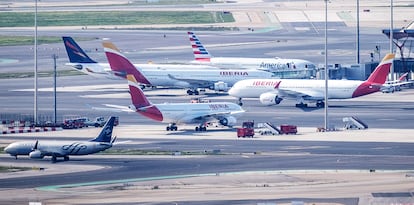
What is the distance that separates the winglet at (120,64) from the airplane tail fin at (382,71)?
26.7m

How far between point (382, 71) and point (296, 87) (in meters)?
→ 8.82

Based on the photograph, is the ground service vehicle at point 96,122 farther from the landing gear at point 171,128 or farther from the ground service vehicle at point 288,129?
the ground service vehicle at point 288,129

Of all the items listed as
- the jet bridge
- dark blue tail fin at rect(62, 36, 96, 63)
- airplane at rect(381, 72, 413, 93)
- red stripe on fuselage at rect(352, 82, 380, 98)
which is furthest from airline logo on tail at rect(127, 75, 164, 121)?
dark blue tail fin at rect(62, 36, 96, 63)

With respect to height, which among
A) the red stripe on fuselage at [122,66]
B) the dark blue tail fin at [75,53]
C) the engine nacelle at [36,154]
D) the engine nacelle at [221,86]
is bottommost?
the engine nacelle at [36,154]

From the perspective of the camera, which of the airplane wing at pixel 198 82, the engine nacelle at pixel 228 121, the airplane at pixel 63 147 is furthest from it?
the airplane wing at pixel 198 82

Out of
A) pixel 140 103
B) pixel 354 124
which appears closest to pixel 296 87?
pixel 354 124

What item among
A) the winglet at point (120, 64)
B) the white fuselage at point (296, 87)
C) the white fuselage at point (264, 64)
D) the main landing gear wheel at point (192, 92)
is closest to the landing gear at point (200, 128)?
the white fuselage at point (296, 87)

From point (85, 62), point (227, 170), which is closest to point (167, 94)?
point (85, 62)

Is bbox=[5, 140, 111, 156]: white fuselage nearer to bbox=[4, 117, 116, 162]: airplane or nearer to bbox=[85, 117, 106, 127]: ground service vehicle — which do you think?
bbox=[4, 117, 116, 162]: airplane

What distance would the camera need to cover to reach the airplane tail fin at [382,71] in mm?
122438

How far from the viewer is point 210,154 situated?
3615 inches

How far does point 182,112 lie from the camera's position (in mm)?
106688

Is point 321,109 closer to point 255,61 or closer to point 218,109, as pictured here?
point 218,109

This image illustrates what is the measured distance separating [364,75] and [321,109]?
1047 inches
